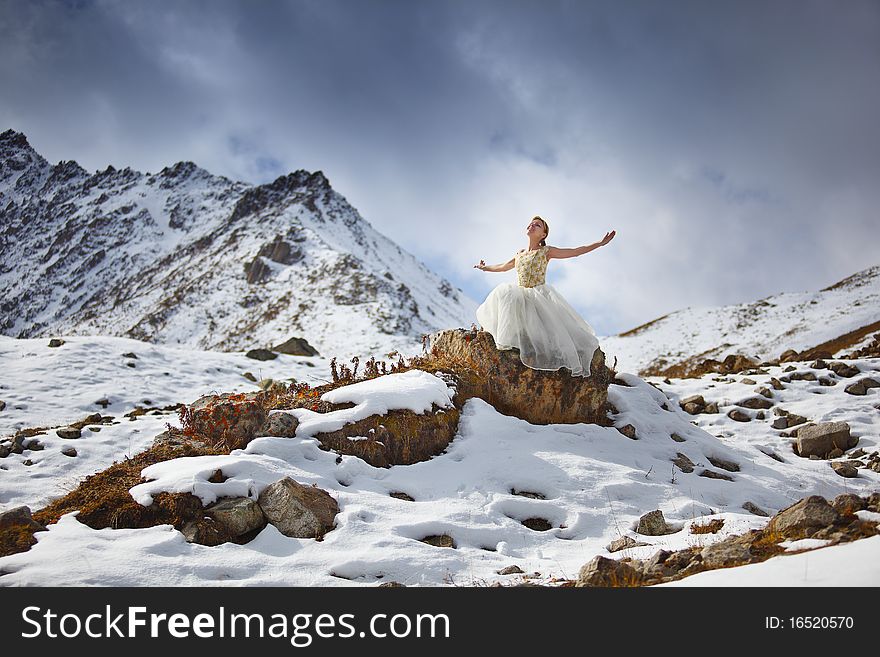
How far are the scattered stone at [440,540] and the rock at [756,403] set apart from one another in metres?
8.74

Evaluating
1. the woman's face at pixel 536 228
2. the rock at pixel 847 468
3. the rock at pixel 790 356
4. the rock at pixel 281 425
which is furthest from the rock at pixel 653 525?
the rock at pixel 790 356

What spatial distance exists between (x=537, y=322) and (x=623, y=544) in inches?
168

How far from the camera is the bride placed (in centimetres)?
782

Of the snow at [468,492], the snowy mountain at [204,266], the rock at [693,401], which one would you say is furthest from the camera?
the snowy mountain at [204,266]

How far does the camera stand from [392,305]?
134ft

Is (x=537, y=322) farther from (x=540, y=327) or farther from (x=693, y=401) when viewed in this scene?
(x=693, y=401)

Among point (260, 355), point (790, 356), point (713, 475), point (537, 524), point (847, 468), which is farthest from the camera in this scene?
point (260, 355)

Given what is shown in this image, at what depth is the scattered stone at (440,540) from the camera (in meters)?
4.39

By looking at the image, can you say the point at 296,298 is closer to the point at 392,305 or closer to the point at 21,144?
the point at 392,305

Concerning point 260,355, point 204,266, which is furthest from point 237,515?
point 204,266

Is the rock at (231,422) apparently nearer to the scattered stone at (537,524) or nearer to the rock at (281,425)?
the rock at (281,425)

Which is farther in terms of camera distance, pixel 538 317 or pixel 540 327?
pixel 538 317

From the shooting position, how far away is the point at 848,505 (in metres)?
3.81
